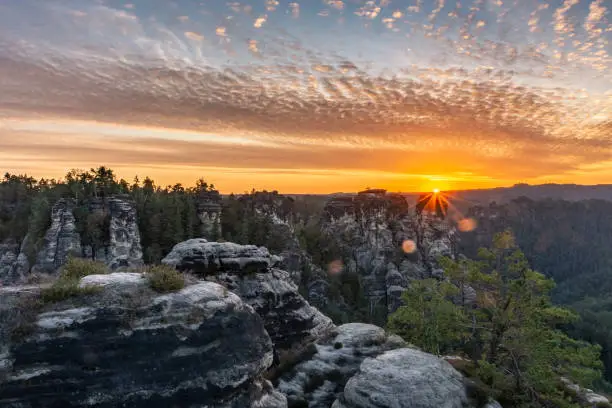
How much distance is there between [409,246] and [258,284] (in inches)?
3409

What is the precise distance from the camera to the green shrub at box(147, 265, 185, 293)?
1853 centimetres

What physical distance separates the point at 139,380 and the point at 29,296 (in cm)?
559

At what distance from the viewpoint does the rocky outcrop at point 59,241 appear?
63.8m

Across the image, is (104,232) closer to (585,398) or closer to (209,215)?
(209,215)

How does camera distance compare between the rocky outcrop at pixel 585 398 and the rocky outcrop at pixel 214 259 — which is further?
the rocky outcrop at pixel 214 259

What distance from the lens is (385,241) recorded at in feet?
379

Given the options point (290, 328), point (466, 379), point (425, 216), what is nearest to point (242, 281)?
point (290, 328)

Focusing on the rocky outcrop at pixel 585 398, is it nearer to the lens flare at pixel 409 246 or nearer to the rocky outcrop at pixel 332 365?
the rocky outcrop at pixel 332 365

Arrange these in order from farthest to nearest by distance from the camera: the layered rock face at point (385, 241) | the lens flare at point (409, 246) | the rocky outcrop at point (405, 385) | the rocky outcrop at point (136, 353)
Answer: the lens flare at point (409, 246) → the layered rock face at point (385, 241) → the rocky outcrop at point (405, 385) → the rocky outcrop at point (136, 353)

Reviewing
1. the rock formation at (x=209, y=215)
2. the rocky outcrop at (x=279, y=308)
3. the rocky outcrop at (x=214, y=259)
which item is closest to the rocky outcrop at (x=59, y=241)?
the rock formation at (x=209, y=215)

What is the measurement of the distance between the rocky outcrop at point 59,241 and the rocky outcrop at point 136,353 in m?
54.4

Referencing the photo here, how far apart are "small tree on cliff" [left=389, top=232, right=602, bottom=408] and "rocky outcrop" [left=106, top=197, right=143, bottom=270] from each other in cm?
5010

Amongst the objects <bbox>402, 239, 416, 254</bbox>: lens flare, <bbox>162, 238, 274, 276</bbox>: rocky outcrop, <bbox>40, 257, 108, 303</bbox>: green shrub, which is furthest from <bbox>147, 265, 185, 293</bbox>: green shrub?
<bbox>402, 239, 416, 254</bbox>: lens flare

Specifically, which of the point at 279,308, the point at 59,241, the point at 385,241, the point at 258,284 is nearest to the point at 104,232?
the point at 59,241
